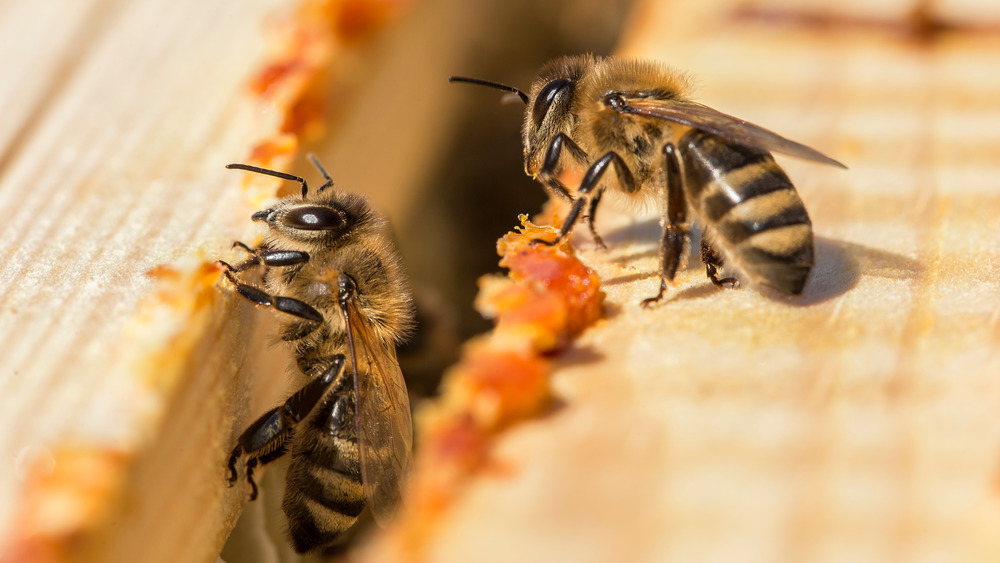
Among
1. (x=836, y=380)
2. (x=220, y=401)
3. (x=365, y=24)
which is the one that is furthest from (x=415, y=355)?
(x=836, y=380)

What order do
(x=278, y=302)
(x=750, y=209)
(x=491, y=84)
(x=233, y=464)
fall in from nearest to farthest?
(x=233, y=464), (x=750, y=209), (x=278, y=302), (x=491, y=84)

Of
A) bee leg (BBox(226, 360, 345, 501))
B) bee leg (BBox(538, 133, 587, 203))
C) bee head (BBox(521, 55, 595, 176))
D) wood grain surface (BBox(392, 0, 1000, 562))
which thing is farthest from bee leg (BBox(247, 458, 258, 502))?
bee head (BBox(521, 55, 595, 176))

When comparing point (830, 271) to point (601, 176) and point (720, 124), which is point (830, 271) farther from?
point (601, 176)

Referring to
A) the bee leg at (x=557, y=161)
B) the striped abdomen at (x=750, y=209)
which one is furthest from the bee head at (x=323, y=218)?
the striped abdomen at (x=750, y=209)

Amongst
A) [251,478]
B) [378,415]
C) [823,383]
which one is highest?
[823,383]

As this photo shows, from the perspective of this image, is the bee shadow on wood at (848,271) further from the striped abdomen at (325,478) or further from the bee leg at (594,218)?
the striped abdomen at (325,478)

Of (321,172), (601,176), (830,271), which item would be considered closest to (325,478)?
(321,172)
